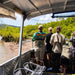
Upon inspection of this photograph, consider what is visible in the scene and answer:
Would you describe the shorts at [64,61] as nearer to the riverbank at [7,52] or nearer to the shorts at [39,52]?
the shorts at [39,52]

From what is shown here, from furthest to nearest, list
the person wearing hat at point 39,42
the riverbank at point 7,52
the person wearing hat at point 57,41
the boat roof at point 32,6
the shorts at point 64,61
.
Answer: the riverbank at point 7,52 < the shorts at point 64,61 < the person wearing hat at point 39,42 < the person wearing hat at point 57,41 < the boat roof at point 32,6

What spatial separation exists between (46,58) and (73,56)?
1.12 m

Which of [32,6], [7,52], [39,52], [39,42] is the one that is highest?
[32,6]

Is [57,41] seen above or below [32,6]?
below

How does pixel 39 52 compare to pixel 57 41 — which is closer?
pixel 57 41

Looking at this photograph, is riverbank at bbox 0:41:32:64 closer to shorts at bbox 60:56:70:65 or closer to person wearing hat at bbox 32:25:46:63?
person wearing hat at bbox 32:25:46:63

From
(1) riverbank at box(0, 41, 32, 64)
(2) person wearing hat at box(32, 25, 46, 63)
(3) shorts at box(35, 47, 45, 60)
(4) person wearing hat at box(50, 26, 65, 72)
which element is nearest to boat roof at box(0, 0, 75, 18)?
(2) person wearing hat at box(32, 25, 46, 63)

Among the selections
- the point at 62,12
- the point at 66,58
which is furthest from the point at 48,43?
the point at 62,12

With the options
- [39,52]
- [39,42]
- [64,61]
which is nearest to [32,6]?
[39,42]

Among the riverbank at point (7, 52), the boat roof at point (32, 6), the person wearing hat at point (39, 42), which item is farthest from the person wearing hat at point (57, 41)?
the riverbank at point (7, 52)

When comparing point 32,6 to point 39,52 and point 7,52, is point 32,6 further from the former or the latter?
point 7,52

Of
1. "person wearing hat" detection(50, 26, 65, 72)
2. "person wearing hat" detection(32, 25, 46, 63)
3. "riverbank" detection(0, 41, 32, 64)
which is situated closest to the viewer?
"person wearing hat" detection(50, 26, 65, 72)

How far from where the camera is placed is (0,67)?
76.5 inches

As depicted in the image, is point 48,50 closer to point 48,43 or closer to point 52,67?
point 48,43
